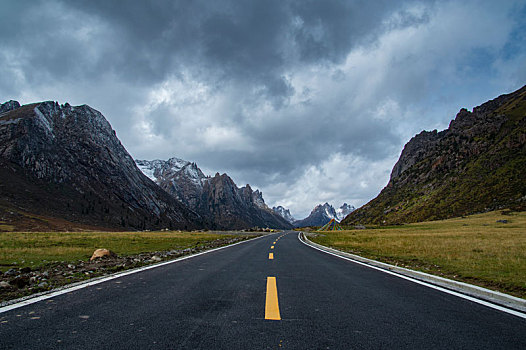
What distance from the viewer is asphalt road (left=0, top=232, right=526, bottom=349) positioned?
3.60 meters

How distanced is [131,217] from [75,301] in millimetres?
174144

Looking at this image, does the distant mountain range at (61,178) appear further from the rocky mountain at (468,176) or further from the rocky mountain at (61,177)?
the rocky mountain at (468,176)

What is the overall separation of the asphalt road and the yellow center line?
6 cm

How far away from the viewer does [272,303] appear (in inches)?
216

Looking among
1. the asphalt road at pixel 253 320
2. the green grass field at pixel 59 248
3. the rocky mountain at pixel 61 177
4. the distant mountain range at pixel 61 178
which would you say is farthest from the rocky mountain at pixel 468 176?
the rocky mountain at pixel 61 177

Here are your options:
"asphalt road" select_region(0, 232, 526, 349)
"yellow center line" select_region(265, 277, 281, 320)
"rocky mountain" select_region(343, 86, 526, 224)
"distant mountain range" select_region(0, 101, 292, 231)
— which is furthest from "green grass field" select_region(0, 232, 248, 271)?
"rocky mountain" select_region(343, 86, 526, 224)

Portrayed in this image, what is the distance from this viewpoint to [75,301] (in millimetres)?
5430

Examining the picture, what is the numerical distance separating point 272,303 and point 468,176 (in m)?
139

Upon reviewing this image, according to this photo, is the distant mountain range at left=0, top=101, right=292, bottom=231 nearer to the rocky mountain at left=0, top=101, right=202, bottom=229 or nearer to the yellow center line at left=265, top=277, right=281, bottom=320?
the rocky mountain at left=0, top=101, right=202, bottom=229

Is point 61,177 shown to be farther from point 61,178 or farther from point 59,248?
point 59,248

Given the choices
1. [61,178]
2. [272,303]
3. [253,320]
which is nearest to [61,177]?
[61,178]

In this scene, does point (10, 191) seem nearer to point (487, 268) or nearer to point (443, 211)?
point (487, 268)

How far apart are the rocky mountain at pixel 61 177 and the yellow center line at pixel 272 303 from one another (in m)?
101

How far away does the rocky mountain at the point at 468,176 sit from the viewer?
92625mm
